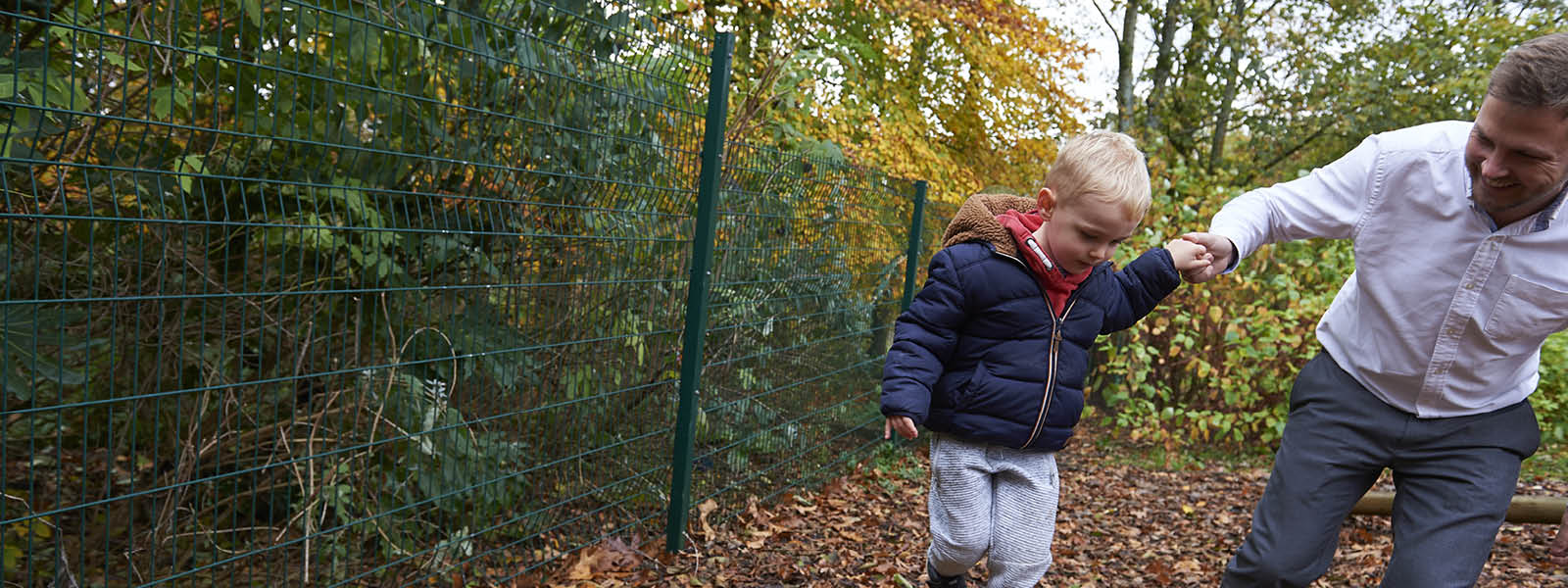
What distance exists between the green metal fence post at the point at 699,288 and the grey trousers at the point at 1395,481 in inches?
83.5

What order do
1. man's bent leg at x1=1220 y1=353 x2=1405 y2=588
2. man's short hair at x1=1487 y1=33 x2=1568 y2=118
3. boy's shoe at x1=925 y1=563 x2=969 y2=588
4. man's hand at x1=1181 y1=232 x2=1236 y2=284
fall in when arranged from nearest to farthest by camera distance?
1. man's short hair at x1=1487 y1=33 x2=1568 y2=118
2. man's bent leg at x1=1220 y1=353 x2=1405 y2=588
3. man's hand at x1=1181 y1=232 x2=1236 y2=284
4. boy's shoe at x1=925 y1=563 x2=969 y2=588

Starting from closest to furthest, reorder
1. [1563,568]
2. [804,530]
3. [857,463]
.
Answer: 1. [1563,568]
2. [804,530]
3. [857,463]

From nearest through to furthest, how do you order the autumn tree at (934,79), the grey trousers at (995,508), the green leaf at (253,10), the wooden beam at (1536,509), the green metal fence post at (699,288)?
the green leaf at (253,10)
the grey trousers at (995,508)
the green metal fence post at (699,288)
the wooden beam at (1536,509)
the autumn tree at (934,79)

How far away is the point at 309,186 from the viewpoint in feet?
8.37

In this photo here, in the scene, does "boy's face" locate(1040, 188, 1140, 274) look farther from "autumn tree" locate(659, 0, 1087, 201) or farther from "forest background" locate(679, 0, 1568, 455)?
"autumn tree" locate(659, 0, 1087, 201)

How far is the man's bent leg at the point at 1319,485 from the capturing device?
264 cm

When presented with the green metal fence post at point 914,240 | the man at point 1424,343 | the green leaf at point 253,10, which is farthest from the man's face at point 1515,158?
the green metal fence post at point 914,240

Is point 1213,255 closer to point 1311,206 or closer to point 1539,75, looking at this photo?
point 1311,206

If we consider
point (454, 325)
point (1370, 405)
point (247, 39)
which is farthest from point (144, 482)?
point (1370, 405)

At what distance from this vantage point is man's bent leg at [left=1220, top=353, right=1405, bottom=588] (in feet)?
8.67

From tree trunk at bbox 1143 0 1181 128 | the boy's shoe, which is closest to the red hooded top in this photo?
the boy's shoe

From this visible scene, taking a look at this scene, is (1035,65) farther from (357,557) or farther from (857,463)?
(357,557)

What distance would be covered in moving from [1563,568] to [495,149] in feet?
16.1

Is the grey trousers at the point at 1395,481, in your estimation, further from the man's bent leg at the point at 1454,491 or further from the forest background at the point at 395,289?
the forest background at the point at 395,289
